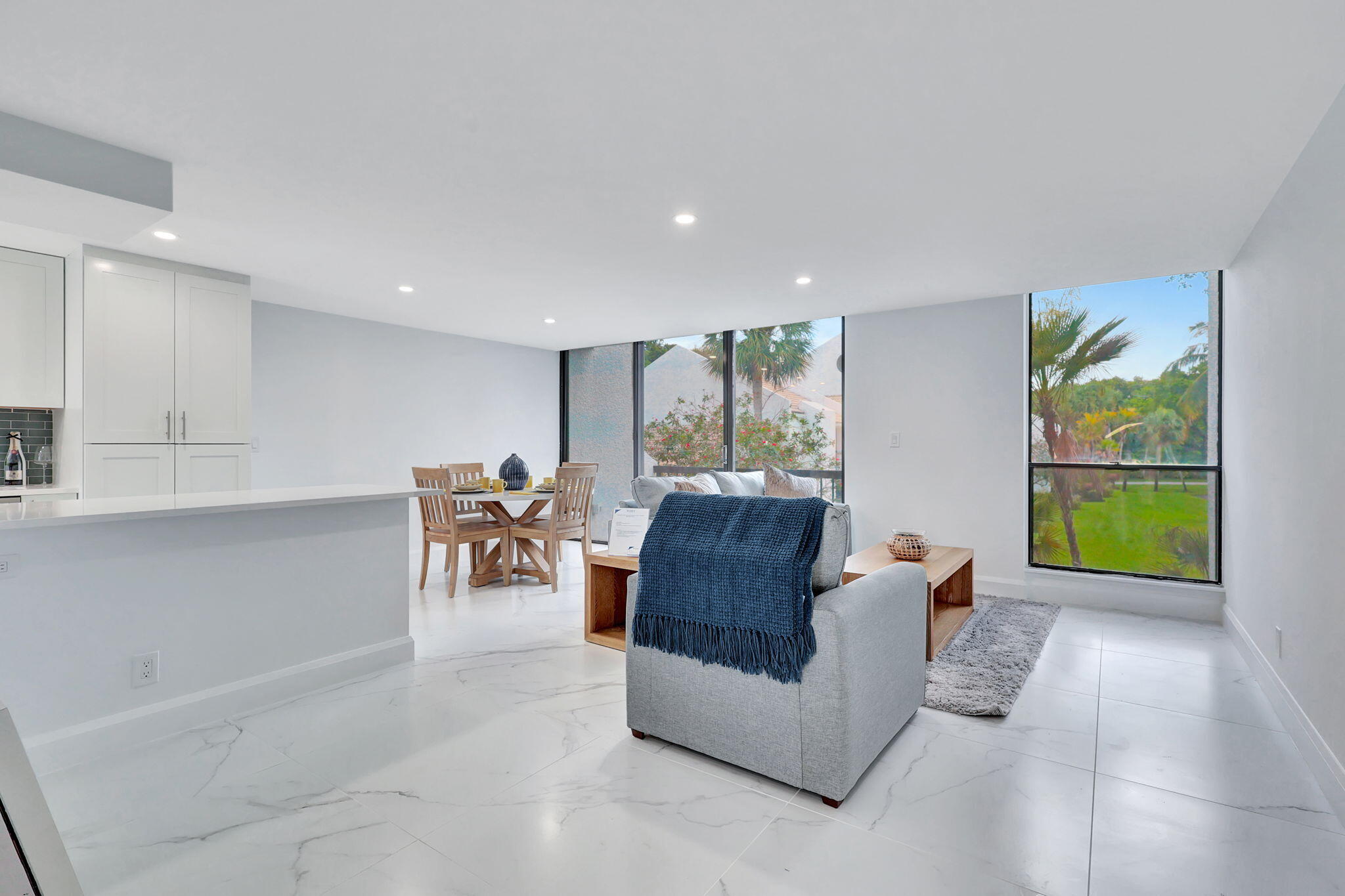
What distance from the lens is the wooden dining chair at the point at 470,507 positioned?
502 cm

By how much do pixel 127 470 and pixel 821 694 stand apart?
158 inches

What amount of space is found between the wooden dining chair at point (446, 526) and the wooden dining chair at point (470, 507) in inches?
2.1

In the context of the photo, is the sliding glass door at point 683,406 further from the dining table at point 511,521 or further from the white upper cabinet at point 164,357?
the white upper cabinet at point 164,357

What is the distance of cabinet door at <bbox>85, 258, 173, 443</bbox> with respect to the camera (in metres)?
3.59

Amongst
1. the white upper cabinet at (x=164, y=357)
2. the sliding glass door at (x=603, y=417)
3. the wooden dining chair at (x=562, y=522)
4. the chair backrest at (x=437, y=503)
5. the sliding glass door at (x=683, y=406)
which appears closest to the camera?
the white upper cabinet at (x=164, y=357)

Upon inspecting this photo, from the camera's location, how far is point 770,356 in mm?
6039

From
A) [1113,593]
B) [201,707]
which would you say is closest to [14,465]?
[201,707]

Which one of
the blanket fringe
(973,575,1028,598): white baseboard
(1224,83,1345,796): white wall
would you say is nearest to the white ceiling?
(1224,83,1345,796): white wall

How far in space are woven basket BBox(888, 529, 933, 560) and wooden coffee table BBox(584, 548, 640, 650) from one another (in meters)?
1.50

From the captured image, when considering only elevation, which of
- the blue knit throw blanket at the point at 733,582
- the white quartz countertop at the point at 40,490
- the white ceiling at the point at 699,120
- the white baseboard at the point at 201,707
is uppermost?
the white ceiling at the point at 699,120

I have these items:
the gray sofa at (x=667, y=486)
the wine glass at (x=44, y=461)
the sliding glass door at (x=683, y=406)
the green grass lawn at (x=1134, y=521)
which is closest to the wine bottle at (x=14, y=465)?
the wine glass at (x=44, y=461)

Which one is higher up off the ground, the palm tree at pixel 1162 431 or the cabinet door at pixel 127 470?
the palm tree at pixel 1162 431

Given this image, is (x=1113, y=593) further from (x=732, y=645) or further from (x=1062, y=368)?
(x=732, y=645)

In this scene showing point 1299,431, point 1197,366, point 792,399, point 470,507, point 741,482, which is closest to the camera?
point 1299,431
